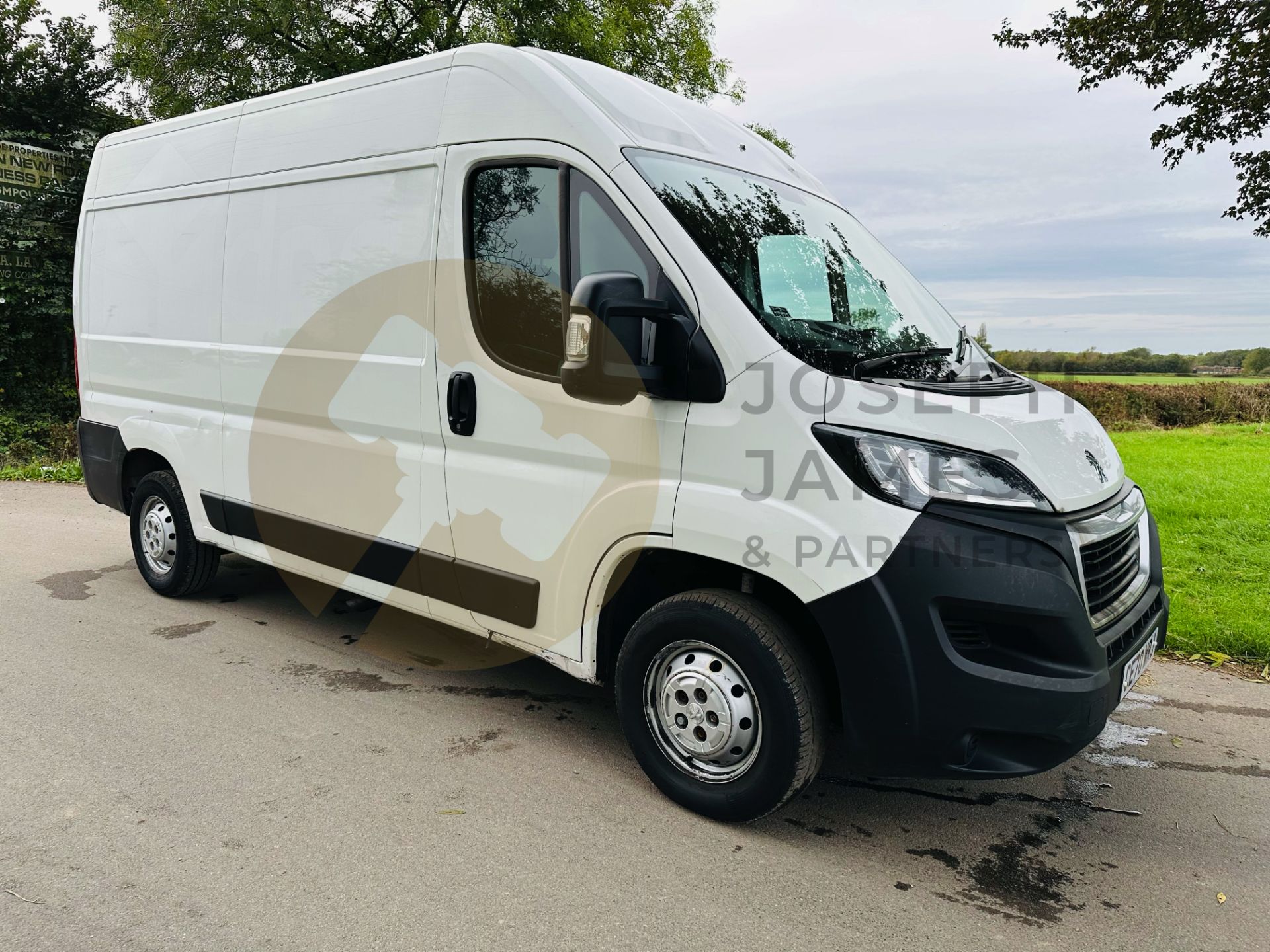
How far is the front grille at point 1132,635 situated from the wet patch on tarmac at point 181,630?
4.42 meters

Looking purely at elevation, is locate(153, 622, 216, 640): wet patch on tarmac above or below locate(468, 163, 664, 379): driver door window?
below

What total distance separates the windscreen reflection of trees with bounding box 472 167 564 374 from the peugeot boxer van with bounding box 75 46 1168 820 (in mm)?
13

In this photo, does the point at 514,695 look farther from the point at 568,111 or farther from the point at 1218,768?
the point at 1218,768

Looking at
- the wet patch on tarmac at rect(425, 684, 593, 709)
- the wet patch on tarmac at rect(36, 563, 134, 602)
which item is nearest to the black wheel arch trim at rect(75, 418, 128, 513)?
the wet patch on tarmac at rect(36, 563, 134, 602)

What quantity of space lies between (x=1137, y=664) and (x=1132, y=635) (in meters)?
0.11

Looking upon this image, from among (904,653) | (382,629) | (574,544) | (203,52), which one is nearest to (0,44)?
(203,52)

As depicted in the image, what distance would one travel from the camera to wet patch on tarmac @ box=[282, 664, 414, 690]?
4219 mm

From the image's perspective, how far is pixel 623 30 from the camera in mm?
18703

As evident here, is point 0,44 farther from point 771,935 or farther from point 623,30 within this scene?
point 771,935

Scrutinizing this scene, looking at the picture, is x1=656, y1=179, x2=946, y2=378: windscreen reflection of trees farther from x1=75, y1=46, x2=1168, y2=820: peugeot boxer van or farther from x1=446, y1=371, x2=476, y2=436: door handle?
x1=446, y1=371, x2=476, y2=436: door handle

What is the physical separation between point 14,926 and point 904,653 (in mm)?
2547

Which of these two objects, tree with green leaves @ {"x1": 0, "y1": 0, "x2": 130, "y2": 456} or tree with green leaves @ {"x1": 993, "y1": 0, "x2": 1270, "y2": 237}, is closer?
tree with green leaves @ {"x1": 993, "y1": 0, "x2": 1270, "y2": 237}

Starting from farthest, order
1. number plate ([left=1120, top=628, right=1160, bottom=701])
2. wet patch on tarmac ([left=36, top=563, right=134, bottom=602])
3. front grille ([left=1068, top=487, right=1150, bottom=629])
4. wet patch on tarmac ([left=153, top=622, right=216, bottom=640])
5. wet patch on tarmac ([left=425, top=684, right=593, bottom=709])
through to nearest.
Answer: wet patch on tarmac ([left=36, top=563, right=134, bottom=602])
wet patch on tarmac ([left=153, top=622, right=216, bottom=640])
wet patch on tarmac ([left=425, top=684, right=593, bottom=709])
number plate ([left=1120, top=628, right=1160, bottom=701])
front grille ([left=1068, top=487, right=1150, bottom=629])

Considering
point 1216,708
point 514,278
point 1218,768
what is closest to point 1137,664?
point 1218,768
